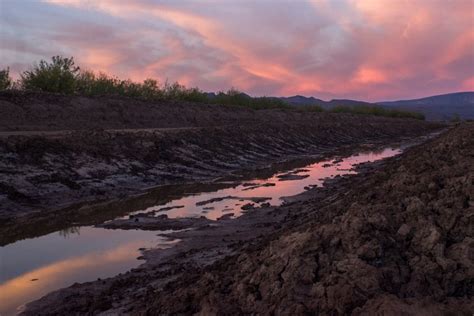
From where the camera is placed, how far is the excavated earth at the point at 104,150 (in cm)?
1545

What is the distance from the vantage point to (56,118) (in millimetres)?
30875

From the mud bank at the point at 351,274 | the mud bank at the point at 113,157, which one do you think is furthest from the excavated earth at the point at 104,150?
the mud bank at the point at 351,274

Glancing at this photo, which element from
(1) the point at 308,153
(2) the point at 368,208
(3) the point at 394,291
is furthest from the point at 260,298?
(1) the point at 308,153

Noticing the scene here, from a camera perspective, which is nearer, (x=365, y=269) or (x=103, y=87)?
(x=365, y=269)

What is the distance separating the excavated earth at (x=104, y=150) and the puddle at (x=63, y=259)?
107cm

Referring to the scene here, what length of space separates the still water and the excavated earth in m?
1.19

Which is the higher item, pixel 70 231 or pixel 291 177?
pixel 291 177

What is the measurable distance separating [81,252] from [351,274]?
22.6 ft

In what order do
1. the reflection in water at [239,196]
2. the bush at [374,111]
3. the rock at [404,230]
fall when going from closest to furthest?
the rock at [404,230] → the reflection in water at [239,196] → the bush at [374,111]

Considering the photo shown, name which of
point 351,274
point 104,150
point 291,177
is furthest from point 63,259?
point 291,177

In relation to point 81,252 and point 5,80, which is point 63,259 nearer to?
point 81,252

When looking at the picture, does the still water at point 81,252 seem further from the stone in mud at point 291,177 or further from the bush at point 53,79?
the bush at point 53,79

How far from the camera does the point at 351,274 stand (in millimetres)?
5285

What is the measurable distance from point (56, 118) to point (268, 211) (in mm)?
21372
